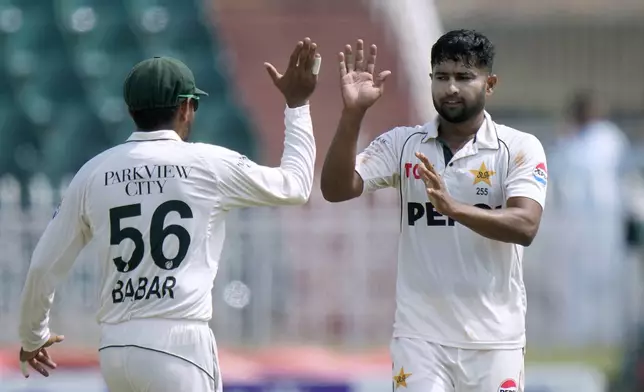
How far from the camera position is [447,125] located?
5.27 meters

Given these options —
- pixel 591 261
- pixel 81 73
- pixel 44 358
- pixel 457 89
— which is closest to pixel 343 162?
pixel 457 89

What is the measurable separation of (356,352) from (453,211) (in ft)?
19.5

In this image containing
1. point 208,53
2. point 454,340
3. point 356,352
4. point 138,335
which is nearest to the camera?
point 138,335

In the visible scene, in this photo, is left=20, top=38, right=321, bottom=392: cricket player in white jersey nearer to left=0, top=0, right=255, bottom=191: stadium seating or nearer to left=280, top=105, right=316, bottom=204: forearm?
left=280, top=105, right=316, bottom=204: forearm

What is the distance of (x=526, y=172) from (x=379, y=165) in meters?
0.58

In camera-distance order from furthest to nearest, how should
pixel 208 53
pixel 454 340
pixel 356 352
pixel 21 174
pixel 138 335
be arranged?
pixel 208 53, pixel 21 174, pixel 356 352, pixel 454 340, pixel 138 335

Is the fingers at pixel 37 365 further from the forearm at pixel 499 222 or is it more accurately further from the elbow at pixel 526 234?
the elbow at pixel 526 234

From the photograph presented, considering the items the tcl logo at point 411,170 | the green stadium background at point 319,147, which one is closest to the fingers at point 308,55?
the tcl logo at point 411,170

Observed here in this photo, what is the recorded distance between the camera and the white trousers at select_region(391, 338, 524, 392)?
5.08 m

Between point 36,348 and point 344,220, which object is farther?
point 344,220

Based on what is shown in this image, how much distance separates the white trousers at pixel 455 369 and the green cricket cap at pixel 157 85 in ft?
4.25

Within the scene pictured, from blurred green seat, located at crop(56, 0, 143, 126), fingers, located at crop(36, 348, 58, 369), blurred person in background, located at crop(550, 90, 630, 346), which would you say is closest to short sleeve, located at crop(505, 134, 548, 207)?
fingers, located at crop(36, 348, 58, 369)

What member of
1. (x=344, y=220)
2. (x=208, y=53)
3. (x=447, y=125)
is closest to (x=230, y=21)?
(x=208, y=53)

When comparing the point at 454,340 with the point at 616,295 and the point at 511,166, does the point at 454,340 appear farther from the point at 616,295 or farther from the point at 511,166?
the point at 616,295
